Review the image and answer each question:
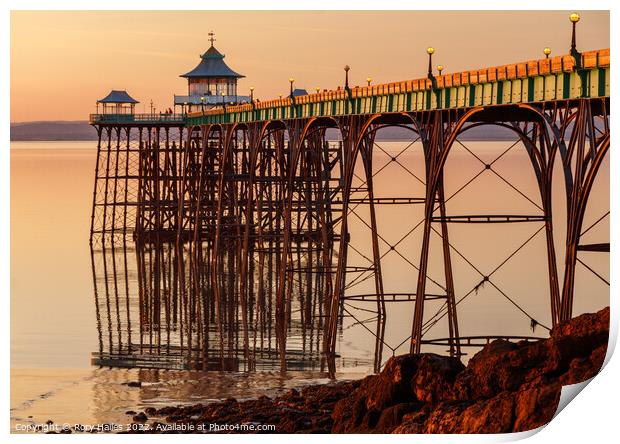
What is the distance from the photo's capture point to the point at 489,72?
38344 millimetres

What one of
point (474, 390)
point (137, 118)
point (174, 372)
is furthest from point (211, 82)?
point (474, 390)

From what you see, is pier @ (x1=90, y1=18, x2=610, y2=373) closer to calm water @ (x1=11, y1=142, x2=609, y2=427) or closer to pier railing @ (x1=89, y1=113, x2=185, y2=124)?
calm water @ (x1=11, y1=142, x2=609, y2=427)

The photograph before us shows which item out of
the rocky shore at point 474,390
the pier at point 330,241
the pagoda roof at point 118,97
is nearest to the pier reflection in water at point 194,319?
the pier at point 330,241

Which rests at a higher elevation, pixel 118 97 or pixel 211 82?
pixel 211 82

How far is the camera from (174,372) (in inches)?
1710

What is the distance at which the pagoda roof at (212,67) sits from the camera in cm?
11138

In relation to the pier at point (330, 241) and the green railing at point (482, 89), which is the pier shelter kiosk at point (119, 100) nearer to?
the pier at point (330, 241)

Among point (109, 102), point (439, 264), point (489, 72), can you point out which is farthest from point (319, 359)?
point (109, 102)

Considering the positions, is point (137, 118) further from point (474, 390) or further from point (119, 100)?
point (474, 390)

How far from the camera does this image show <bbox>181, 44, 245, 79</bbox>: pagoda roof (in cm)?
11138

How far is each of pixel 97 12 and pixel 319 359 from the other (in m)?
13.8

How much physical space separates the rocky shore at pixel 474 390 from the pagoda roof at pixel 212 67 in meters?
80.1

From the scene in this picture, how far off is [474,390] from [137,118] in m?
72.4
